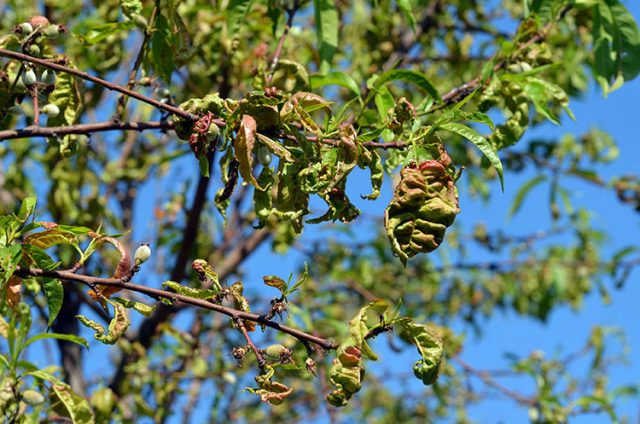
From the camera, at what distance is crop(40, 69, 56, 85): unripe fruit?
5.30 ft

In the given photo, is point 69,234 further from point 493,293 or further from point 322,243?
point 493,293

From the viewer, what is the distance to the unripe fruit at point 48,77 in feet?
5.30

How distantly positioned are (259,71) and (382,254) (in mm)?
2790

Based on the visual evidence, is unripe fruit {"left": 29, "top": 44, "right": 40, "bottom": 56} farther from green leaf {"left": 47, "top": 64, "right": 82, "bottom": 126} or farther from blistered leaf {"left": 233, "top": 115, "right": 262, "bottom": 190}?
blistered leaf {"left": 233, "top": 115, "right": 262, "bottom": 190}

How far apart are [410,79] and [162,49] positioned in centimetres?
59

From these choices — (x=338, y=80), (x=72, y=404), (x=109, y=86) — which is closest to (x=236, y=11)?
(x=338, y=80)

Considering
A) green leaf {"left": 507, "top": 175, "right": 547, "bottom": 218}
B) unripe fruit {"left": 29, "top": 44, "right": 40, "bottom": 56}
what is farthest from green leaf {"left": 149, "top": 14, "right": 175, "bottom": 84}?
green leaf {"left": 507, "top": 175, "right": 547, "bottom": 218}

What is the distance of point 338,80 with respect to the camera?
192 cm

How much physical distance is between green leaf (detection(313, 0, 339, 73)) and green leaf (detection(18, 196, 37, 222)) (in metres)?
0.87

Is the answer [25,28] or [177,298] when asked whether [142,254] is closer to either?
[177,298]

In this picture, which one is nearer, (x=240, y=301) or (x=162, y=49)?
(x=240, y=301)

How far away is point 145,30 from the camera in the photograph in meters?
1.82

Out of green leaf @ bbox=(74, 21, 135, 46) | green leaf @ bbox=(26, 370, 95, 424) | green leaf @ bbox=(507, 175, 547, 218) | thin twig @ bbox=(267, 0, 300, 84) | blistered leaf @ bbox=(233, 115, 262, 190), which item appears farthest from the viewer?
green leaf @ bbox=(507, 175, 547, 218)

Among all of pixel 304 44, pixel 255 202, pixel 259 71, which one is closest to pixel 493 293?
pixel 304 44
